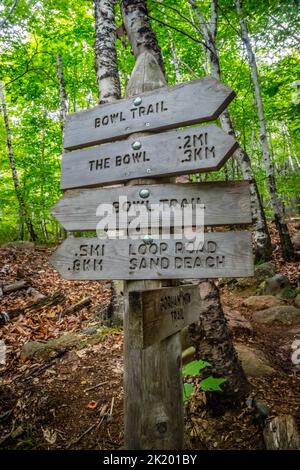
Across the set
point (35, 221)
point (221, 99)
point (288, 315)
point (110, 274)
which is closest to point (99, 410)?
point (110, 274)

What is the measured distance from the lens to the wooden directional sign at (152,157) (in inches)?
72.3

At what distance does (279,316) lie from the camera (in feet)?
18.9

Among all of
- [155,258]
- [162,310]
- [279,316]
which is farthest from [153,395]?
[279,316]

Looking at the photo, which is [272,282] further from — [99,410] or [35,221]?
[35,221]

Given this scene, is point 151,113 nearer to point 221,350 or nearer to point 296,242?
point 221,350

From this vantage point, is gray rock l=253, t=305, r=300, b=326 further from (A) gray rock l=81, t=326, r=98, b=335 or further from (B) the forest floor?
(A) gray rock l=81, t=326, r=98, b=335

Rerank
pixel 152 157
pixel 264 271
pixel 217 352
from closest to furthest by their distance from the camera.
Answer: pixel 152 157
pixel 217 352
pixel 264 271

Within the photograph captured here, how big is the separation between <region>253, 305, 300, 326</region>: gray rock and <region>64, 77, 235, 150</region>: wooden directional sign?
480 cm

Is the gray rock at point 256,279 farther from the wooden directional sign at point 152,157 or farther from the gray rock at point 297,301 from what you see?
the wooden directional sign at point 152,157

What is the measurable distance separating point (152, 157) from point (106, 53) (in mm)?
4023

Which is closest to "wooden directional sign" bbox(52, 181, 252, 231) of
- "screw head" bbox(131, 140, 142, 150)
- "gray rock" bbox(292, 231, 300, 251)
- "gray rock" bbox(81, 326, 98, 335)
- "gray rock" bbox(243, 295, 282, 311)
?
"screw head" bbox(131, 140, 142, 150)

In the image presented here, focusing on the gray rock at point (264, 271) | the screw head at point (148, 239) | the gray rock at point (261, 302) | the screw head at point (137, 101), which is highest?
the screw head at point (137, 101)

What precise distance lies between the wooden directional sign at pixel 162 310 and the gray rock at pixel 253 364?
6.29 ft

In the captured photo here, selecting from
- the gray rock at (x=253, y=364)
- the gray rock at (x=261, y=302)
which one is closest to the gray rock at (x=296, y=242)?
the gray rock at (x=261, y=302)
